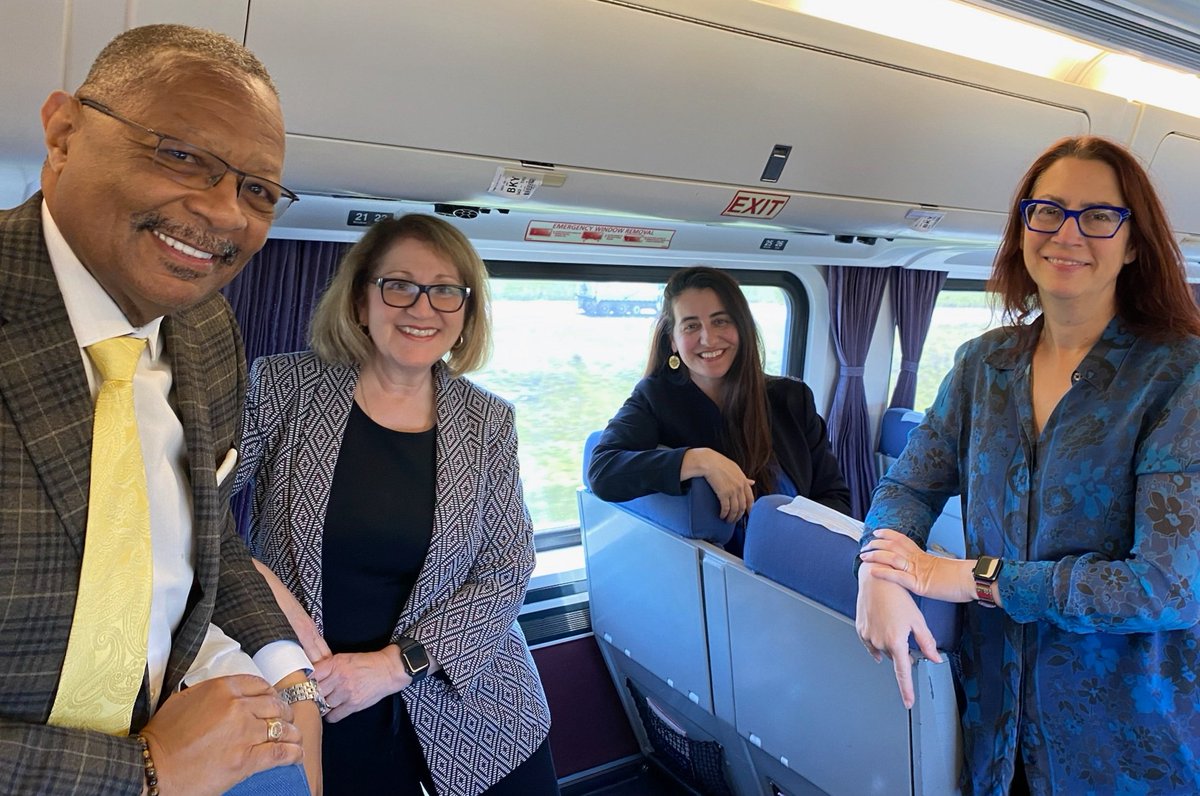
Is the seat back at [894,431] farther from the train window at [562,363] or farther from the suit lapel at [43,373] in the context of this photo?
the suit lapel at [43,373]

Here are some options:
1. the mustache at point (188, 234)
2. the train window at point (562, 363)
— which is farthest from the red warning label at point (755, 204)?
the mustache at point (188, 234)

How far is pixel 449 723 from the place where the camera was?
2.04 m

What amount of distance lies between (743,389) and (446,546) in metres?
1.56

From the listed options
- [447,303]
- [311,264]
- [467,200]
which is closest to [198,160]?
[447,303]

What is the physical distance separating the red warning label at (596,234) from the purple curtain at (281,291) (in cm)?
74

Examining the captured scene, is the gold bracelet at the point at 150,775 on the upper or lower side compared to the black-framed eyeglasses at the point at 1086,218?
lower

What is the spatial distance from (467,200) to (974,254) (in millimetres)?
3348

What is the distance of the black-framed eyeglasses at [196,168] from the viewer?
3.44 ft

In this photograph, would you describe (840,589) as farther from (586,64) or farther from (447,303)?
(586,64)

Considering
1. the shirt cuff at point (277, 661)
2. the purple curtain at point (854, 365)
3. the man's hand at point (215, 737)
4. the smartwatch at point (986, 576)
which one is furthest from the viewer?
the purple curtain at point (854, 365)

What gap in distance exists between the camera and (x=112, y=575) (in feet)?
3.40

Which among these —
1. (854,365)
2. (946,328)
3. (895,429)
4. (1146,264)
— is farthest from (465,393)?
(946,328)

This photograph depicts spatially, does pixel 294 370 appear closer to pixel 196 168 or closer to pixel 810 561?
pixel 196 168

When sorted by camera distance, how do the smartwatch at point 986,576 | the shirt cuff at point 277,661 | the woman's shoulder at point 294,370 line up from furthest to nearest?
1. the woman's shoulder at point 294,370
2. the smartwatch at point 986,576
3. the shirt cuff at point 277,661
